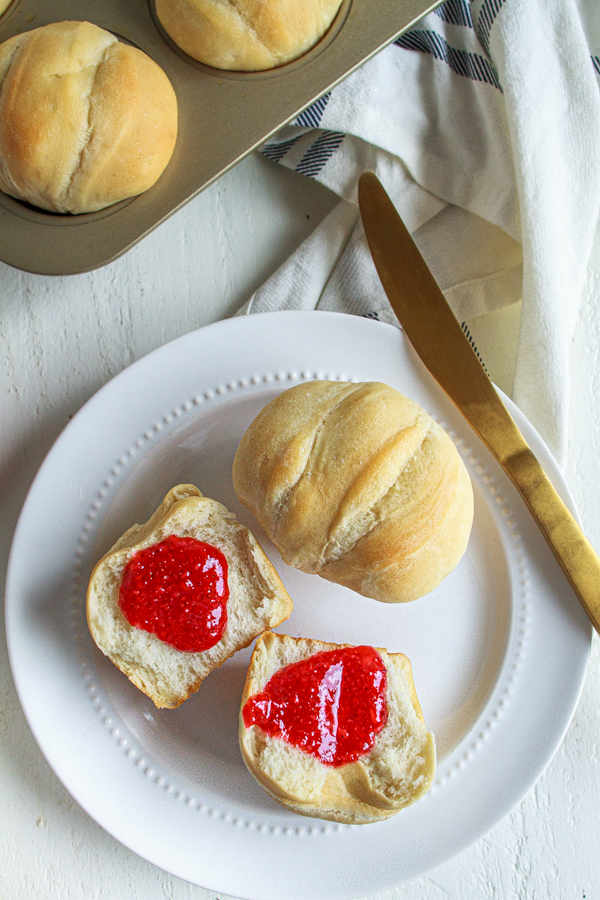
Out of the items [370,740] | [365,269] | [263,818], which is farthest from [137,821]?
[365,269]

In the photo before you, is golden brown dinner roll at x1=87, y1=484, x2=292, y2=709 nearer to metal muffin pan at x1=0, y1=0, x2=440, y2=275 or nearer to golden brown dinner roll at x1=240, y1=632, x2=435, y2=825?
golden brown dinner roll at x1=240, y1=632, x2=435, y2=825

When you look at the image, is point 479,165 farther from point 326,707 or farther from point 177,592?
point 326,707

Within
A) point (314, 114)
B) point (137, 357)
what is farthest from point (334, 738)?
point (314, 114)

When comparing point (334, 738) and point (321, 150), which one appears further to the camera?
point (321, 150)

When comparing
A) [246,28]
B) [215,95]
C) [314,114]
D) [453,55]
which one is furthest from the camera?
[453,55]

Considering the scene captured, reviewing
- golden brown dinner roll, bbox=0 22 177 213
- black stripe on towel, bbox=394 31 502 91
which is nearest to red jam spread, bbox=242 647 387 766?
golden brown dinner roll, bbox=0 22 177 213

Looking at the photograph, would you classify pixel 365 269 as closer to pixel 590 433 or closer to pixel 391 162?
pixel 391 162

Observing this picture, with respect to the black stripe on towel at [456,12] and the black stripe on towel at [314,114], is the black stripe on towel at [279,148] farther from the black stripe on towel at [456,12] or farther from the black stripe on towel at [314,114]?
the black stripe on towel at [456,12]

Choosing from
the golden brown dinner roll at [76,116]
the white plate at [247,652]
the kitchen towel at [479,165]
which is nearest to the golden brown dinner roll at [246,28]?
the golden brown dinner roll at [76,116]
